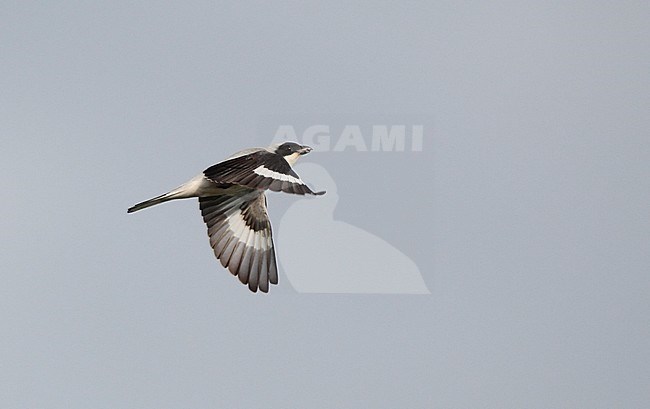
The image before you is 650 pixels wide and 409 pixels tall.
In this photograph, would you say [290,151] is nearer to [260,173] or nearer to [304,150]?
[304,150]

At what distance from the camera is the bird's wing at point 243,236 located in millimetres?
2723

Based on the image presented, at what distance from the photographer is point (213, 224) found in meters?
2.92

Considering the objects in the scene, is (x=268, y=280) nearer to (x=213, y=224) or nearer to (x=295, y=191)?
(x=213, y=224)

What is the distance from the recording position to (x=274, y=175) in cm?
235

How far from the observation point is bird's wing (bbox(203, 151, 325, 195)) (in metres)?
2.26

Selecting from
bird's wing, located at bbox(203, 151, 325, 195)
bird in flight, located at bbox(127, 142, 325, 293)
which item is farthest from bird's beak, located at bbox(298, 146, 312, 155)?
bird's wing, located at bbox(203, 151, 325, 195)

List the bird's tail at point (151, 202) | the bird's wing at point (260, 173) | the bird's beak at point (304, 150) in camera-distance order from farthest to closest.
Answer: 1. the bird's beak at point (304, 150)
2. the bird's tail at point (151, 202)
3. the bird's wing at point (260, 173)

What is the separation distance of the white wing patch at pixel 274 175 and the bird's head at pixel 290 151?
0.27 metres

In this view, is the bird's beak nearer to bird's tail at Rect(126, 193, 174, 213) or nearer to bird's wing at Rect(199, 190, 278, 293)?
bird's wing at Rect(199, 190, 278, 293)

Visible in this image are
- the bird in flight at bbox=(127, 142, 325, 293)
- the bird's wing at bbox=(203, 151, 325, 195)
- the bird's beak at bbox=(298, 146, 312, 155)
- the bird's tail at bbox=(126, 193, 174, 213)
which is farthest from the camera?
the bird's beak at bbox=(298, 146, 312, 155)

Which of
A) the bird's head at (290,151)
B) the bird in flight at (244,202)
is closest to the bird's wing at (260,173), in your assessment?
the bird in flight at (244,202)

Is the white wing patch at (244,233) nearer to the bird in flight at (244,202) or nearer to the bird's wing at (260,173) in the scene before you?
the bird in flight at (244,202)

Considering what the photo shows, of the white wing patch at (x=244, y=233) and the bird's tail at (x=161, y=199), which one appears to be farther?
the white wing patch at (x=244, y=233)

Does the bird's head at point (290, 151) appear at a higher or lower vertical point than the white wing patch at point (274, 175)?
higher
